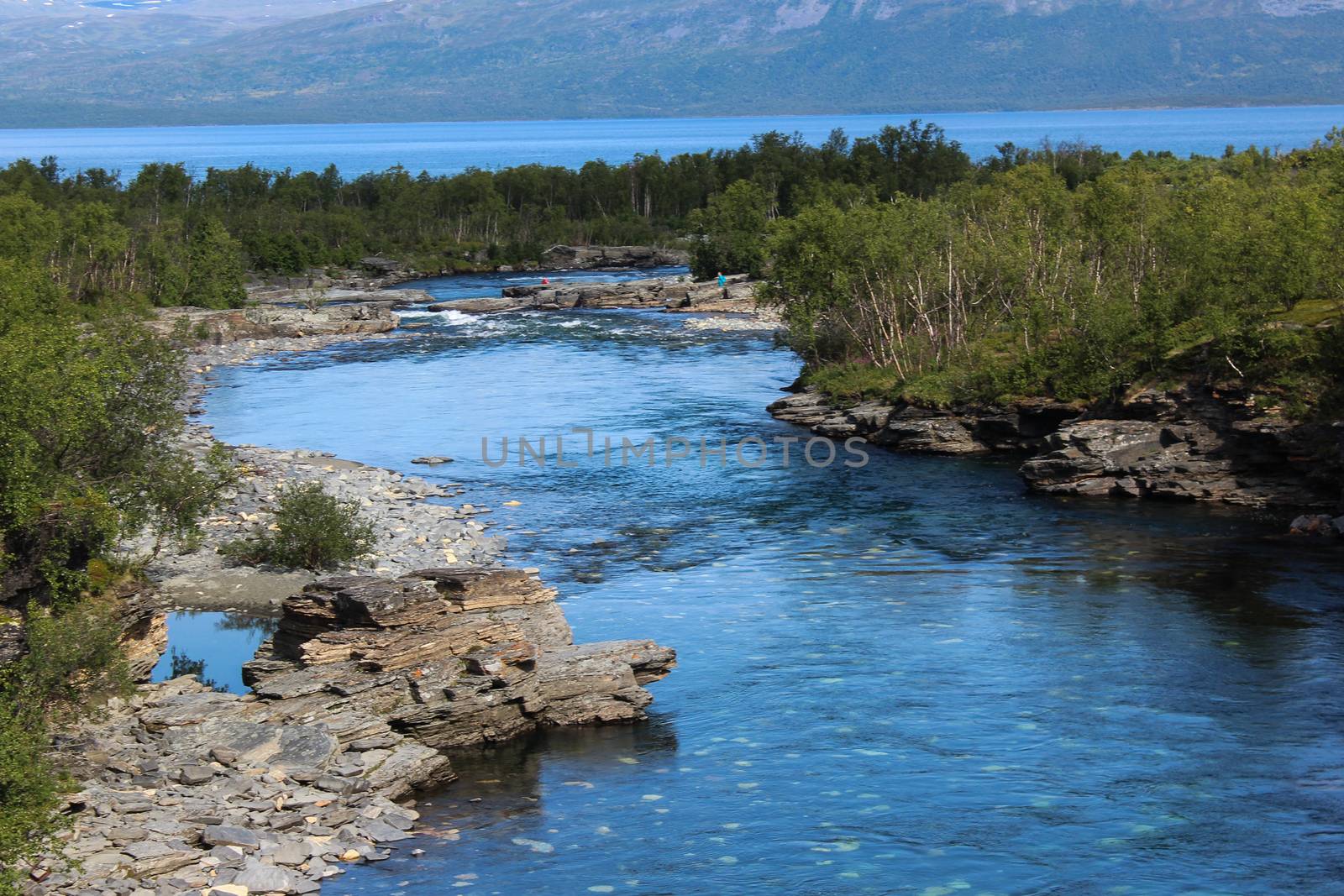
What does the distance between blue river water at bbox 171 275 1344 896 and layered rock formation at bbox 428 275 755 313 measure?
5520 centimetres

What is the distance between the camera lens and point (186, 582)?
38.7 metres

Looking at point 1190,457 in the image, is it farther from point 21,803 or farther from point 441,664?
point 21,803

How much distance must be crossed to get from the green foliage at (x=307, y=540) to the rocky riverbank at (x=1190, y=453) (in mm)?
25811

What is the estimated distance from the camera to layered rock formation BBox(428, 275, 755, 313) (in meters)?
113

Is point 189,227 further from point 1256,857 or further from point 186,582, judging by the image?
point 1256,857

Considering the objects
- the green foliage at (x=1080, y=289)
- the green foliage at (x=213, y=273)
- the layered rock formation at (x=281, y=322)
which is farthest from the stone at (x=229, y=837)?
the green foliage at (x=213, y=273)

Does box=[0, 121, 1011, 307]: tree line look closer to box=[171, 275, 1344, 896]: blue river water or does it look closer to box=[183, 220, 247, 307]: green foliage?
box=[183, 220, 247, 307]: green foliage

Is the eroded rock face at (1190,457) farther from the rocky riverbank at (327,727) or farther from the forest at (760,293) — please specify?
the rocky riverbank at (327,727)

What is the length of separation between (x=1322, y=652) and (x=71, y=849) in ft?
90.1

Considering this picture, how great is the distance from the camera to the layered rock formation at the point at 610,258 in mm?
151500

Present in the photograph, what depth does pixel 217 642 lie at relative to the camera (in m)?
35.1

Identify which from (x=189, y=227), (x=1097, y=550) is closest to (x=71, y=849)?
(x=1097, y=550)

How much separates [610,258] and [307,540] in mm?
115680

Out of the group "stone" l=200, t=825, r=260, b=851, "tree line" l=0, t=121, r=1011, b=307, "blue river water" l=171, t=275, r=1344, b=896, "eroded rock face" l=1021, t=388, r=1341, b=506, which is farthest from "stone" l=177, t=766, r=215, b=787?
"tree line" l=0, t=121, r=1011, b=307
